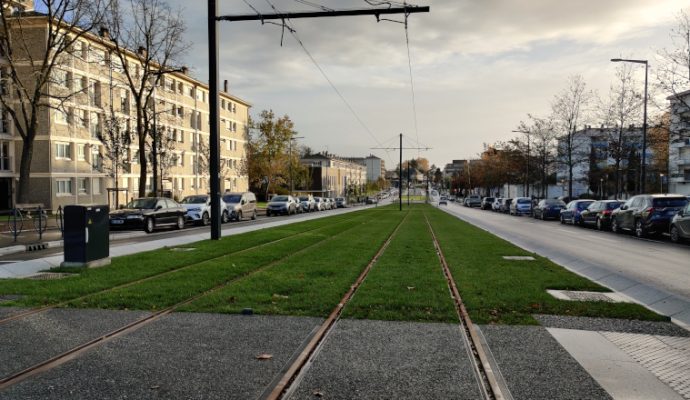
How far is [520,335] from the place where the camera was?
599 centimetres

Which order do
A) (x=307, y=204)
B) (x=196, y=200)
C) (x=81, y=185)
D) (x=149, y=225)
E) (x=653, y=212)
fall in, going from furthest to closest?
(x=307, y=204) < (x=81, y=185) < (x=196, y=200) < (x=149, y=225) < (x=653, y=212)

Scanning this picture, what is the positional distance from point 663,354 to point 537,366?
5.06 feet

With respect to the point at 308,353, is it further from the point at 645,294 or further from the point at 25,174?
the point at 25,174

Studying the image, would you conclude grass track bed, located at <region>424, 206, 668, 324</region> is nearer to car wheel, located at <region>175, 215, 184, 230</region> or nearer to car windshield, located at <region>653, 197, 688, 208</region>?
car windshield, located at <region>653, 197, 688, 208</region>

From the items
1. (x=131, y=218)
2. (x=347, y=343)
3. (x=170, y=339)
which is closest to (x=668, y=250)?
(x=347, y=343)

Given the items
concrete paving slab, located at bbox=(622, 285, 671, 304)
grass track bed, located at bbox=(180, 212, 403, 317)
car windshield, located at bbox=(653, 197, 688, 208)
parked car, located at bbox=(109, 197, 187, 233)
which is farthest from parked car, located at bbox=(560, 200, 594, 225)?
concrete paving slab, located at bbox=(622, 285, 671, 304)

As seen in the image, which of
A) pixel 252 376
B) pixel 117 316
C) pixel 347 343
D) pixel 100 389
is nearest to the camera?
Result: pixel 100 389

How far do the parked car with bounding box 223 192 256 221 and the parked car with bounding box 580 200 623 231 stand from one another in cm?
2109

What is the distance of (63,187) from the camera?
45.7m

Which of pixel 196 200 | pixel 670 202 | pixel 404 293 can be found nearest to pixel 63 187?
pixel 196 200

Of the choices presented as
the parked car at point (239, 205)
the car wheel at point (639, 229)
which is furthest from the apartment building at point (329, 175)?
the car wheel at point (639, 229)

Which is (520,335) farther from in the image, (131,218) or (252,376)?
(131,218)

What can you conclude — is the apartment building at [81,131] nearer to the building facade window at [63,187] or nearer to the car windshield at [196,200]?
the building facade window at [63,187]

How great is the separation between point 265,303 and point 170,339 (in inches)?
76.0
